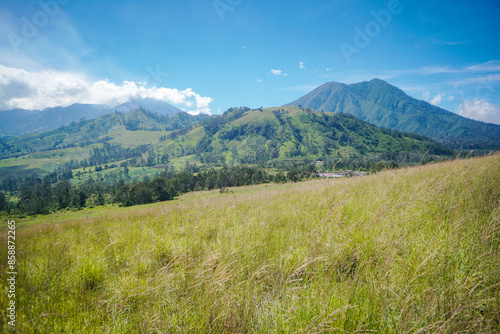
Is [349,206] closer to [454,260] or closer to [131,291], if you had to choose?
[454,260]

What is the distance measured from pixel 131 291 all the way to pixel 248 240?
1.98 m

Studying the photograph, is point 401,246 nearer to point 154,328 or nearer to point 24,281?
point 154,328

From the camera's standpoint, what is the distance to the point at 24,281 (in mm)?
2898

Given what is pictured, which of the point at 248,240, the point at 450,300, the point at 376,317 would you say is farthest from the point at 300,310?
the point at 248,240

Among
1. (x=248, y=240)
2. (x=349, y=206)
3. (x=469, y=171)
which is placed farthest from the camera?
(x=469, y=171)

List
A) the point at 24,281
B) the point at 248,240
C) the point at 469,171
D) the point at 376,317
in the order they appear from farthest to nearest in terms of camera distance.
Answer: the point at 469,171 < the point at 248,240 < the point at 24,281 < the point at 376,317

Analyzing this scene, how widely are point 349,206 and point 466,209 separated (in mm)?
2118

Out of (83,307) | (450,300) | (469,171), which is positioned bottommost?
(83,307)

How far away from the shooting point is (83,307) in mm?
2600

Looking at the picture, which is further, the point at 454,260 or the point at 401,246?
the point at 401,246

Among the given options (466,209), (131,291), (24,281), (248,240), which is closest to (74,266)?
(24,281)

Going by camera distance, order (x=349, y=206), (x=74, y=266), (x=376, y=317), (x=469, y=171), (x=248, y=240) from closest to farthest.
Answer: (x=376, y=317)
(x=74, y=266)
(x=248, y=240)
(x=349, y=206)
(x=469, y=171)

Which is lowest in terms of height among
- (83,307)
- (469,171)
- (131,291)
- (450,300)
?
(83,307)

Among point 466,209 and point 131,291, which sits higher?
point 466,209
